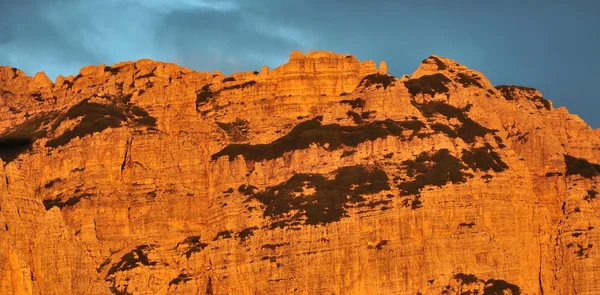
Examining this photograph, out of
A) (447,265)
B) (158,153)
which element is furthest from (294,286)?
(158,153)

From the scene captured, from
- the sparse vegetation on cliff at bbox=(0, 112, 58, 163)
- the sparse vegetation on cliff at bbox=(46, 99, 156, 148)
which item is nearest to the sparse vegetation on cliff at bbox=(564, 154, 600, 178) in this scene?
the sparse vegetation on cliff at bbox=(46, 99, 156, 148)

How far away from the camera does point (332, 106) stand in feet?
607

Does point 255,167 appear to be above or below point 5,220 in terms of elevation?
above

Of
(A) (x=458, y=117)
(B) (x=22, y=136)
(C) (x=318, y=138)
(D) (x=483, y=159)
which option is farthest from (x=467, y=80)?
(B) (x=22, y=136)

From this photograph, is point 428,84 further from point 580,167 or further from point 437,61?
point 580,167

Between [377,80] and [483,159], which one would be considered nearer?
[483,159]

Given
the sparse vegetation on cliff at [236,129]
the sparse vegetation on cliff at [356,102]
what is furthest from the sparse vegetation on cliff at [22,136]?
the sparse vegetation on cliff at [356,102]

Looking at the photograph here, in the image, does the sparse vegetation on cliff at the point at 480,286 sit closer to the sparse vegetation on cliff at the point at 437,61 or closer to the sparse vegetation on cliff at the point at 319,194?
the sparse vegetation on cliff at the point at 319,194

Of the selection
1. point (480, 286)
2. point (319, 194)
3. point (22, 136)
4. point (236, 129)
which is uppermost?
point (236, 129)

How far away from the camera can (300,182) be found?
17275 centimetres

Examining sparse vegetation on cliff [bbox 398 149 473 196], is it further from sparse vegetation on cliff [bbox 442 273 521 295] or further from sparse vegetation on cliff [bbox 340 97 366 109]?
sparse vegetation on cliff [bbox 340 97 366 109]

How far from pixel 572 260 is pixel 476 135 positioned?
18.1 m

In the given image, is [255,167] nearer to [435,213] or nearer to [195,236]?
[195,236]

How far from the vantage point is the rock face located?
16238 cm
